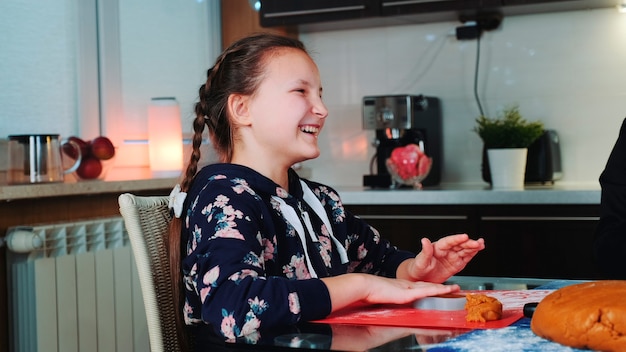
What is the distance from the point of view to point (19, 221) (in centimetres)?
Result: 238

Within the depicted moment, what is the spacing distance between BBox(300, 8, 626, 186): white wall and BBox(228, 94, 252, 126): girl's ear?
214 cm

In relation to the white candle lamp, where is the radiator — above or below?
below

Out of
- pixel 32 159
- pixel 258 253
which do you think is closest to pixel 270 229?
pixel 258 253

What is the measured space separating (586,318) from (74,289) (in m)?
1.81

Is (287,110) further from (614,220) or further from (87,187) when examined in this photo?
(87,187)

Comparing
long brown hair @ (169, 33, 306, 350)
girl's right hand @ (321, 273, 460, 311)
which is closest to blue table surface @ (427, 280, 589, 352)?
girl's right hand @ (321, 273, 460, 311)

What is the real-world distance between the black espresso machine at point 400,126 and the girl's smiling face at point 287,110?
6.49ft

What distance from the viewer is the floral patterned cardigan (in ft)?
3.80

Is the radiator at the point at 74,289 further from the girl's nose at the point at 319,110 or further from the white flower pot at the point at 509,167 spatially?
the white flower pot at the point at 509,167

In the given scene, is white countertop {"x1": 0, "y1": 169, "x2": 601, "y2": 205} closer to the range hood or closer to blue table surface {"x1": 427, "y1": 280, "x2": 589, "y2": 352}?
the range hood

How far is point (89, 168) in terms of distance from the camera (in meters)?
2.69

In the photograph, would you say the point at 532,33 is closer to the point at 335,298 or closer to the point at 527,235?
the point at 527,235

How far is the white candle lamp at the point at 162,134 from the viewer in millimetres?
3150

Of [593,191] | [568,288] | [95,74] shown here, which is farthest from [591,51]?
[568,288]
